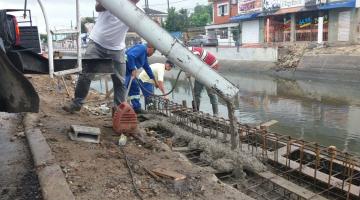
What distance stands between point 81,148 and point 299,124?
22.5 feet

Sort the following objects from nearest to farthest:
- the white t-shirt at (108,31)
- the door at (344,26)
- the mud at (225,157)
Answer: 1. the mud at (225,157)
2. the white t-shirt at (108,31)
3. the door at (344,26)

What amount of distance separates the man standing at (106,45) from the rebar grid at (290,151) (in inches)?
59.0

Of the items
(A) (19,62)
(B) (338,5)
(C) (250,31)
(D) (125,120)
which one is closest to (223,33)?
(C) (250,31)

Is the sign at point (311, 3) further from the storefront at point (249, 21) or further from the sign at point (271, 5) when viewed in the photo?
the storefront at point (249, 21)

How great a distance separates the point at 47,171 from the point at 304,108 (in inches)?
389

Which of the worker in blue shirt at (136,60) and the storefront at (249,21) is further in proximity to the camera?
the storefront at (249,21)

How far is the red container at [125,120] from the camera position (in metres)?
4.67

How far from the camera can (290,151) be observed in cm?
480

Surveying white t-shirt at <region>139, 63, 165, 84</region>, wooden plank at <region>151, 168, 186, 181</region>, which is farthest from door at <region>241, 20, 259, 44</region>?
wooden plank at <region>151, 168, 186, 181</region>

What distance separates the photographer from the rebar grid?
400 centimetres

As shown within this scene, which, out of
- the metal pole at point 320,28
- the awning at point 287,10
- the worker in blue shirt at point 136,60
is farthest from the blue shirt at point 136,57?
the awning at point 287,10

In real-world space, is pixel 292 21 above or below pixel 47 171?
above

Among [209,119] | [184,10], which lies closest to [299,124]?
[209,119]

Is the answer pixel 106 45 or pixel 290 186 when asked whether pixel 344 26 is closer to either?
pixel 106 45
